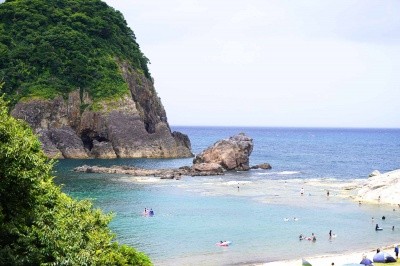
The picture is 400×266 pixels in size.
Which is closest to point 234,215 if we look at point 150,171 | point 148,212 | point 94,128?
point 148,212

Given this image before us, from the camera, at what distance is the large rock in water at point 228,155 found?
105 meters

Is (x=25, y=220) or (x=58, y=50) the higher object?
(x=58, y=50)

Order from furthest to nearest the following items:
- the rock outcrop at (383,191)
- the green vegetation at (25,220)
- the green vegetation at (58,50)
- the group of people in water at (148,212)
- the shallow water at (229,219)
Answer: the green vegetation at (58,50) → the rock outcrop at (383,191) → the group of people in water at (148,212) → the shallow water at (229,219) → the green vegetation at (25,220)

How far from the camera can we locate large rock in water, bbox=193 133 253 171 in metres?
105

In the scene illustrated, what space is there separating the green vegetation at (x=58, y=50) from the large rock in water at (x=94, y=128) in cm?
309

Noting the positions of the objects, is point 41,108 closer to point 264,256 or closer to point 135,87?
point 135,87

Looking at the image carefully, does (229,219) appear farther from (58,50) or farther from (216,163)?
(58,50)

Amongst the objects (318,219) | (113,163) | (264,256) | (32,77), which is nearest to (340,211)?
(318,219)

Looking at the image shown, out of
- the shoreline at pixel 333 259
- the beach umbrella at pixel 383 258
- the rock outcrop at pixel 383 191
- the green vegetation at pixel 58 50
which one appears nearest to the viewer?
the beach umbrella at pixel 383 258

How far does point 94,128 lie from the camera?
392 feet

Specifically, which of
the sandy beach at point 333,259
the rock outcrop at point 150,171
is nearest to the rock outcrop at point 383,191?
the sandy beach at point 333,259

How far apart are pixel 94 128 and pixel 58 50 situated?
2338cm

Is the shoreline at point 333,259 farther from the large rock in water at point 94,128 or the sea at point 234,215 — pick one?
the large rock in water at point 94,128

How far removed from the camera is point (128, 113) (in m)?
121
